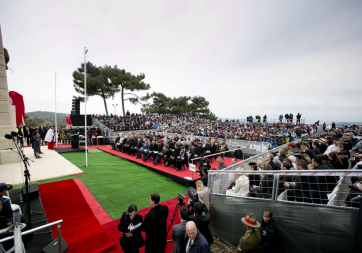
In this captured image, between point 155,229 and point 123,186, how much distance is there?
459 cm

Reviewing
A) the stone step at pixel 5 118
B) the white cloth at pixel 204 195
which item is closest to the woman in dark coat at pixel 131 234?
the white cloth at pixel 204 195

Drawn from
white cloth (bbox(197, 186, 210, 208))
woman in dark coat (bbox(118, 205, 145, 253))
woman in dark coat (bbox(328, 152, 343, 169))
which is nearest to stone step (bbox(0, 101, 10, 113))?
woman in dark coat (bbox(118, 205, 145, 253))

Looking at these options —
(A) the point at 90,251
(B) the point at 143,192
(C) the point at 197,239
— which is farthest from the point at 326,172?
(B) the point at 143,192

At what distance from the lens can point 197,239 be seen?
248 cm

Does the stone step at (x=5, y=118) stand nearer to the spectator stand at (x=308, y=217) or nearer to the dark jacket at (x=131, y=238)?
the dark jacket at (x=131, y=238)

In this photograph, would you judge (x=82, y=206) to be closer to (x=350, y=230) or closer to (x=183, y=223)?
(x=183, y=223)

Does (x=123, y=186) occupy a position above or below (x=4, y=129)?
below

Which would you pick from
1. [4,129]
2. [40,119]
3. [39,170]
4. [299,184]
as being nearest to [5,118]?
[4,129]

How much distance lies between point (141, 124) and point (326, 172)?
2392cm

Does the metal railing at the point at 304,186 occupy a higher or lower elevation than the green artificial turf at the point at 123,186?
higher

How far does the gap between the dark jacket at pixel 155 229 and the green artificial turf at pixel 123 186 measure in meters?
2.49

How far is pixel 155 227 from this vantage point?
292 centimetres

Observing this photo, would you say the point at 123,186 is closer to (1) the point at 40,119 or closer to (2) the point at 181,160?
(2) the point at 181,160

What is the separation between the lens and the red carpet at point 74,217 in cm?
377
